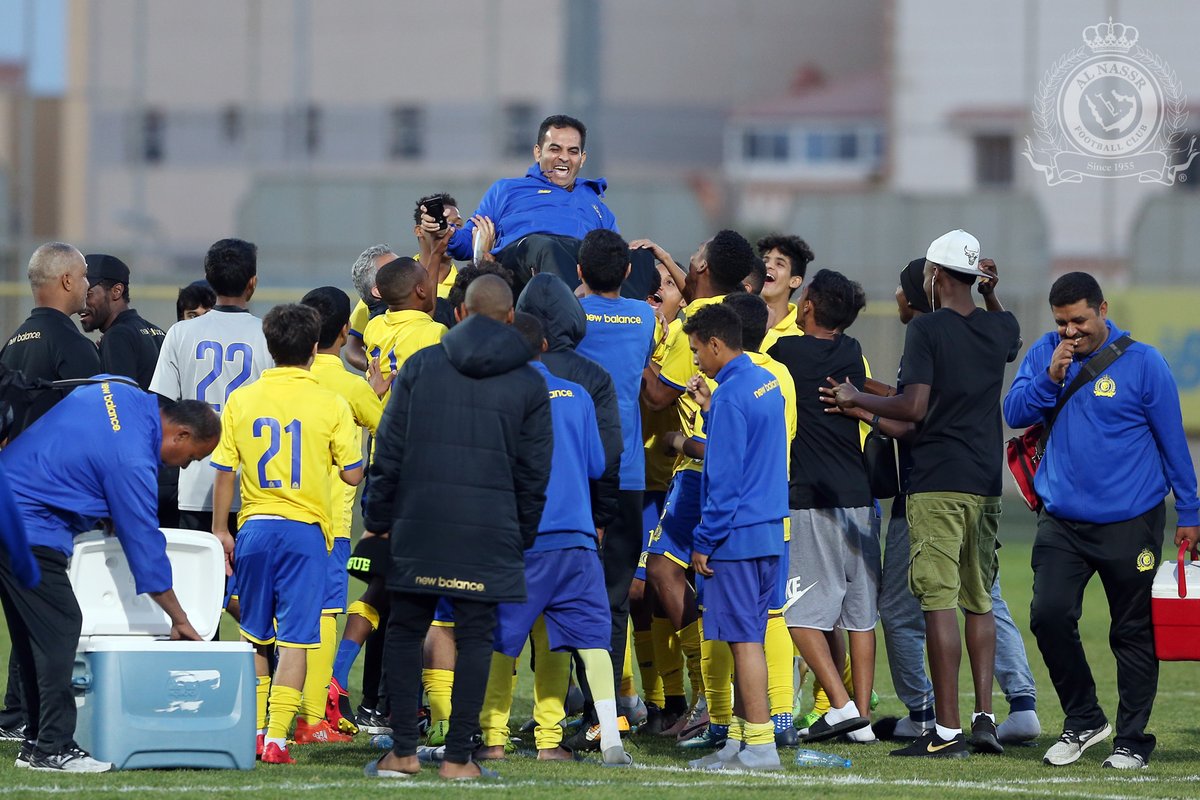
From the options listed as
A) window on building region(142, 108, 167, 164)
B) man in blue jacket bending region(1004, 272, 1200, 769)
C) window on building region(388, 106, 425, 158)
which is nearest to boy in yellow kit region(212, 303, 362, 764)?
man in blue jacket bending region(1004, 272, 1200, 769)

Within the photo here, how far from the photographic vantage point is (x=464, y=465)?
6773 mm

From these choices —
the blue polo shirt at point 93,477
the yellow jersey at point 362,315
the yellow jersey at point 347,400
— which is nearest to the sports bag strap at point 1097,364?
the yellow jersey at point 347,400

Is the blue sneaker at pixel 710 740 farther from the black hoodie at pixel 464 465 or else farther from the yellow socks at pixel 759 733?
the black hoodie at pixel 464 465

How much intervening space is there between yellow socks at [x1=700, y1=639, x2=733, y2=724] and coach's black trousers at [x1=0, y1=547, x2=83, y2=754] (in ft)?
8.68

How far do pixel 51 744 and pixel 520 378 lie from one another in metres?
2.30

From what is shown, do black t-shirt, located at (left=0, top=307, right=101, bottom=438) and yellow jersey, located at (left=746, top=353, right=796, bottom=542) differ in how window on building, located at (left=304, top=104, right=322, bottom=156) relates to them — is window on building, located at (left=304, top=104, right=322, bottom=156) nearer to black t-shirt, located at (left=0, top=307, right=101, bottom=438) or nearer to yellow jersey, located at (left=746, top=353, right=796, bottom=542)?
black t-shirt, located at (left=0, top=307, right=101, bottom=438)

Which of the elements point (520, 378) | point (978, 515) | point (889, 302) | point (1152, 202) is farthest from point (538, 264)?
point (1152, 202)

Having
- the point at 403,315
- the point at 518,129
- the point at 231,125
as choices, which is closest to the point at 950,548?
the point at 403,315

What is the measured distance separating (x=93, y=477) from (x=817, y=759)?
3.19m

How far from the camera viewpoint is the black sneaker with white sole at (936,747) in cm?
782

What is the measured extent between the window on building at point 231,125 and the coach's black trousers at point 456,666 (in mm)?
58694

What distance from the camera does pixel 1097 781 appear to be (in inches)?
284

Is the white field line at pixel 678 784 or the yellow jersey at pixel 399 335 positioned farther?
the yellow jersey at pixel 399 335

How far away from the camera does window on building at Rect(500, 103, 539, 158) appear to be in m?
59.8
